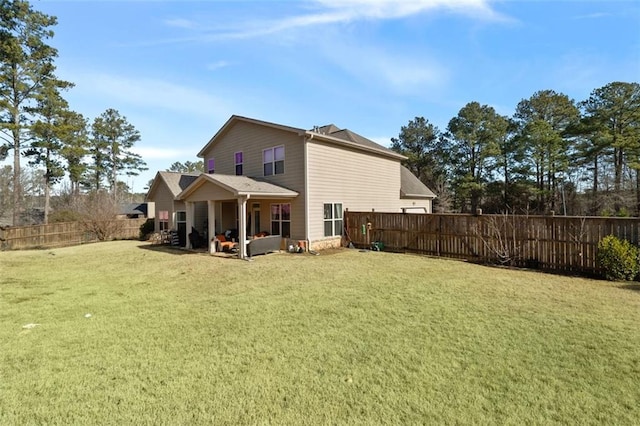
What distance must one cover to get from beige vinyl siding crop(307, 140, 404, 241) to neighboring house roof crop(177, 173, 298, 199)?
128 cm

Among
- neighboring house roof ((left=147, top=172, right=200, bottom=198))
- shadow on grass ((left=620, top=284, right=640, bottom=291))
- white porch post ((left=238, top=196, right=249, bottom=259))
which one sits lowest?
shadow on grass ((left=620, top=284, right=640, bottom=291))

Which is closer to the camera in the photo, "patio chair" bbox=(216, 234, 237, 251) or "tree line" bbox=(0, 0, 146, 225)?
"patio chair" bbox=(216, 234, 237, 251)

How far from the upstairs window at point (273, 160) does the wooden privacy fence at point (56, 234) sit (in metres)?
13.3

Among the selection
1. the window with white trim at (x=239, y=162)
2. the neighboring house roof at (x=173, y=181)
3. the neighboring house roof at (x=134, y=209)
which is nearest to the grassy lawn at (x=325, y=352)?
the window with white trim at (x=239, y=162)

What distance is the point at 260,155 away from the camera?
14.8m

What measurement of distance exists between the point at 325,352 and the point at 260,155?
12.3m

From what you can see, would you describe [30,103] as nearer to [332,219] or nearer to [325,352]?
[332,219]

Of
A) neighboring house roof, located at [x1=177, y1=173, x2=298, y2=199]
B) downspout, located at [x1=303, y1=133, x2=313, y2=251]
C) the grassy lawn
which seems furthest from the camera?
downspout, located at [x1=303, y1=133, x2=313, y2=251]

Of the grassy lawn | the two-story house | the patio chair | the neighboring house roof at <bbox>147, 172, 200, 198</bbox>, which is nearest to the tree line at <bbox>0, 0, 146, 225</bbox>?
the neighboring house roof at <bbox>147, 172, 200, 198</bbox>

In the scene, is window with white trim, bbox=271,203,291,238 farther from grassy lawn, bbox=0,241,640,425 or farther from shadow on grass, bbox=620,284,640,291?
shadow on grass, bbox=620,284,640,291

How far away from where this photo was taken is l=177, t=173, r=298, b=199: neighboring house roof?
11680mm

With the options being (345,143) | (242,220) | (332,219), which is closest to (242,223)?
(242,220)

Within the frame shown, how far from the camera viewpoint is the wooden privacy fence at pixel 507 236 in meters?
8.27

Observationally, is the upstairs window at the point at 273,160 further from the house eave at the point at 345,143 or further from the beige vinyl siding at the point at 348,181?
the house eave at the point at 345,143
